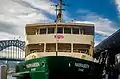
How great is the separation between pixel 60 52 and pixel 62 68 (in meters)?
2.25

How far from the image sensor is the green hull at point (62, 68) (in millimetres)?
17047

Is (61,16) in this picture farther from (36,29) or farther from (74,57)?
(74,57)

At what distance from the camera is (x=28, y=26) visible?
21.2 metres

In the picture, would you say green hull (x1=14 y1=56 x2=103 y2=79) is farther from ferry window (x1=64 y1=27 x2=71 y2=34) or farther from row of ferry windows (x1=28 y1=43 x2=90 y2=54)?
ferry window (x1=64 y1=27 x2=71 y2=34)

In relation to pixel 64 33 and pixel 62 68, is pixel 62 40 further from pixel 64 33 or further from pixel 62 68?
pixel 62 68

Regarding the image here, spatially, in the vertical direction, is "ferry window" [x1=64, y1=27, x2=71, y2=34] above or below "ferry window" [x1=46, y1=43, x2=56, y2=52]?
above

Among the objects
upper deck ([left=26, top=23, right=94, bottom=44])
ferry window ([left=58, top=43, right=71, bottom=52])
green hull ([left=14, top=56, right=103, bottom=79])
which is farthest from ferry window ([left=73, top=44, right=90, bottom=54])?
green hull ([left=14, top=56, right=103, bottom=79])

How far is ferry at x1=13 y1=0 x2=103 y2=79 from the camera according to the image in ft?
56.4

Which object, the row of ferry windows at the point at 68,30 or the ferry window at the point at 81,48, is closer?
the ferry window at the point at 81,48

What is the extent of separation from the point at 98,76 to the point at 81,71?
1.83m

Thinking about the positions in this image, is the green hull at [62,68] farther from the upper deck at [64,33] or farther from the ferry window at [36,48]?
the upper deck at [64,33]

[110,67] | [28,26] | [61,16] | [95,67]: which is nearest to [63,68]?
[95,67]

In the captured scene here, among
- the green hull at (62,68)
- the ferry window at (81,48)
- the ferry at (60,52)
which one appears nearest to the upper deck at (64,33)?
the ferry at (60,52)

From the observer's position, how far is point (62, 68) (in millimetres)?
17094
